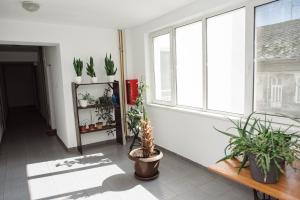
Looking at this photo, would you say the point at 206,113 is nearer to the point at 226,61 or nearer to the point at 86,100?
→ the point at 226,61

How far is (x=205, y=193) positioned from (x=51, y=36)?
3561 mm

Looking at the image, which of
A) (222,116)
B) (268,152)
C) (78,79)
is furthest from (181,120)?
(268,152)

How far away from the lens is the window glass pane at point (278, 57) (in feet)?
7.26

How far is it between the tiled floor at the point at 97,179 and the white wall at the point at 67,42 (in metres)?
→ 0.69

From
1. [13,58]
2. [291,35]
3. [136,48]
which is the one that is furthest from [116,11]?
[13,58]

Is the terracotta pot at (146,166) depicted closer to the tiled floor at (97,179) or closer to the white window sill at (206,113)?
the tiled floor at (97,179)

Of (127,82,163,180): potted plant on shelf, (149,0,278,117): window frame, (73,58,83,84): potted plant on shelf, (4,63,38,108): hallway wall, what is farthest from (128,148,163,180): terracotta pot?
(4,63,38,108): hallway wall

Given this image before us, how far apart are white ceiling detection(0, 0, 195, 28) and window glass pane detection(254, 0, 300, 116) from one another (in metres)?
1.11

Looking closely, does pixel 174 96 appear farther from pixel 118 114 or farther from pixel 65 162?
pixel 65 162

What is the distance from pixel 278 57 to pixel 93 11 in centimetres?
257

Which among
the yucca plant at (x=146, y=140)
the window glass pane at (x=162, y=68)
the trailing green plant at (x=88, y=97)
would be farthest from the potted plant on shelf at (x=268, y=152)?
the trailing green plant at (x=88, y=97)

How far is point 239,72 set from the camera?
282 centimetres

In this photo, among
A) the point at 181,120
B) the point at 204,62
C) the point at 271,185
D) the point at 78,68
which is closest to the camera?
the point at 271,185

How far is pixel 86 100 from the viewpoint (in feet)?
13.7
